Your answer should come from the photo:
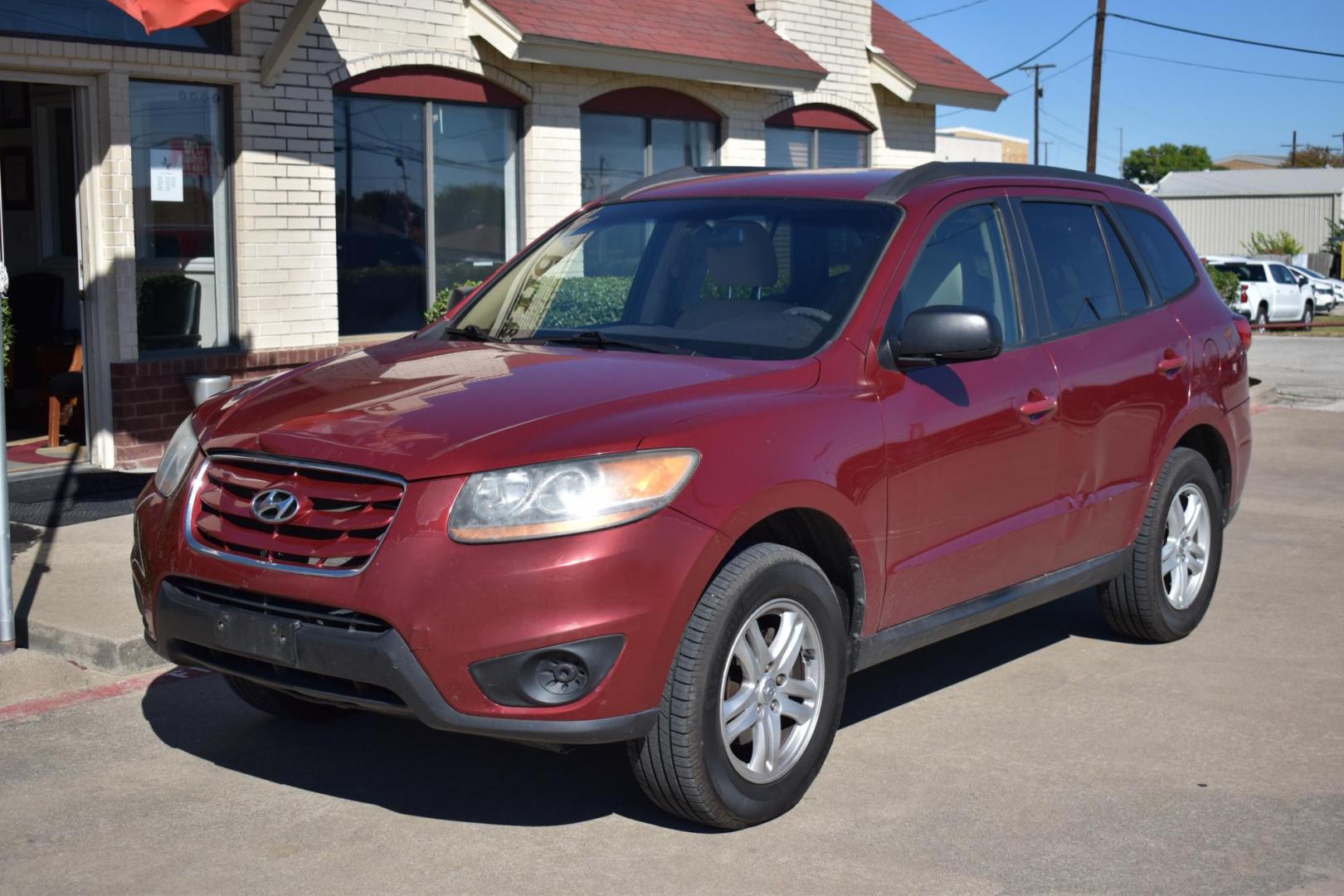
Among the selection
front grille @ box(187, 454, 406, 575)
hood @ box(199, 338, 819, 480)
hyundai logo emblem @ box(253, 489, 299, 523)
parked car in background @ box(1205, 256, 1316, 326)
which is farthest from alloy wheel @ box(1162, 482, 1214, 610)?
parked car in background @ box(1205, 256, 1316, 326)

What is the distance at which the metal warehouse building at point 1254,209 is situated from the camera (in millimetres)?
72438

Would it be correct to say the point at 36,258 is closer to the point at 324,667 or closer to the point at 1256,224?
the point at 324,667

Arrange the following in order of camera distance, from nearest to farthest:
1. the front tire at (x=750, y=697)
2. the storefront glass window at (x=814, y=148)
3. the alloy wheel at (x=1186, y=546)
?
1. the front tire at (x=750, y=697)
2. the alloy wheel at (x=1186, y=546)
3. the storefront glass window at (x=814, y=148)

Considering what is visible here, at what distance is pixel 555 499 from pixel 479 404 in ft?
1.59

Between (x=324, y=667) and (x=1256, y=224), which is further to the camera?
(x=1256, y=224)

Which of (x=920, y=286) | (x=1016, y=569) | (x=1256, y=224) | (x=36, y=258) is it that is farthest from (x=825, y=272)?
(x=1256, y=224)

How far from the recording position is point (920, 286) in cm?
531

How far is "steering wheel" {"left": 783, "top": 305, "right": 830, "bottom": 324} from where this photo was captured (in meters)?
5.05

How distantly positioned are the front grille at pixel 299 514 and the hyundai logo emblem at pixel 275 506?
14mm

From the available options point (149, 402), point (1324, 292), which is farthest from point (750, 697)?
point (1324, 292)

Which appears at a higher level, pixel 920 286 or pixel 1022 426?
pixel 920 286

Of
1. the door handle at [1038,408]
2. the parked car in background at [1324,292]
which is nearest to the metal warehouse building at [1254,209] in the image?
the parked car in background at [1324,292]

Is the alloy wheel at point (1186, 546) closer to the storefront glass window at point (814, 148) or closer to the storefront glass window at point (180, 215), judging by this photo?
the storefront glass window at point (180, 215)

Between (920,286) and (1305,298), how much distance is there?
111ft
